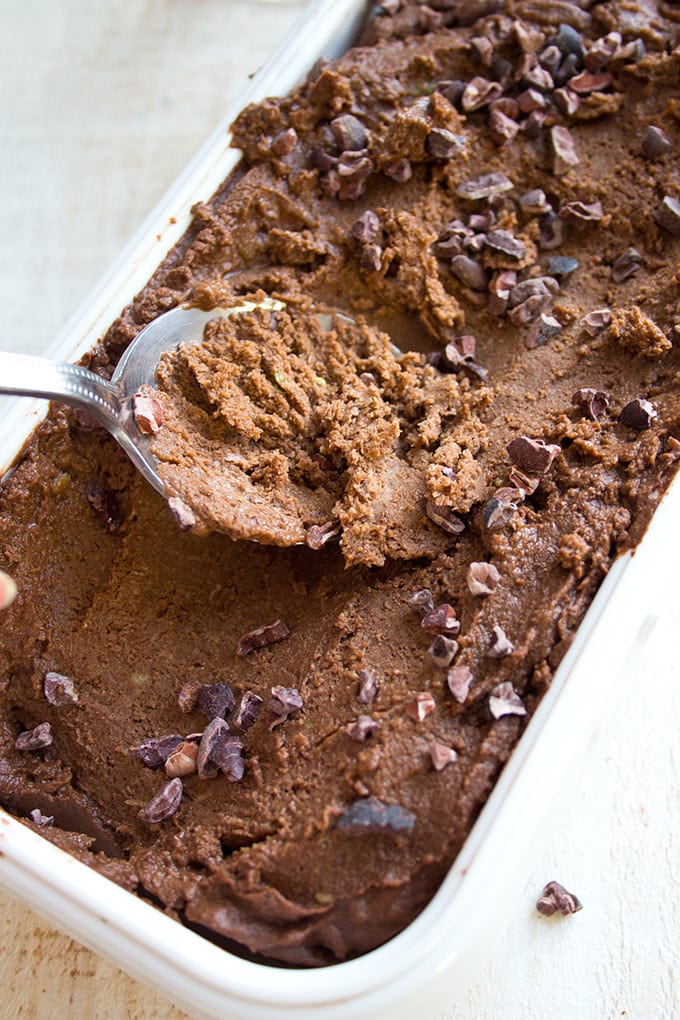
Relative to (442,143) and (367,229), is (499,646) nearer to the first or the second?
(367,229)

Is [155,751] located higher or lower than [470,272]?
lower

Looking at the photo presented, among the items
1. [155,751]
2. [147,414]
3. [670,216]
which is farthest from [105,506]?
[670,216]

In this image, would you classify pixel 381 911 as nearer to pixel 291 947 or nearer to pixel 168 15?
pixel 291 947

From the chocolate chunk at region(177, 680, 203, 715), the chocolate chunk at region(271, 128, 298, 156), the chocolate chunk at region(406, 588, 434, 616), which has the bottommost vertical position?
the chocolate chunk at region(177, 680, 203, 715)

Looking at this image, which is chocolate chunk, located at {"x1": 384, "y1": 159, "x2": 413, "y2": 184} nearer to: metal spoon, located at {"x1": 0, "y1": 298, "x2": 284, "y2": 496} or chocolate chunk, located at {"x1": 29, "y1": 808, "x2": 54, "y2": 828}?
metal spoon, located at {"x1": 0, "y1": 298, "x2": 284, "y2": 496}

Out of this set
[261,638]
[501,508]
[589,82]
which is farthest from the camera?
[589,82]

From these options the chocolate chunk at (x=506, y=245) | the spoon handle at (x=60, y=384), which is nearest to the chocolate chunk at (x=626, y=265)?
the chocolate chunk at (x=506, y=245)

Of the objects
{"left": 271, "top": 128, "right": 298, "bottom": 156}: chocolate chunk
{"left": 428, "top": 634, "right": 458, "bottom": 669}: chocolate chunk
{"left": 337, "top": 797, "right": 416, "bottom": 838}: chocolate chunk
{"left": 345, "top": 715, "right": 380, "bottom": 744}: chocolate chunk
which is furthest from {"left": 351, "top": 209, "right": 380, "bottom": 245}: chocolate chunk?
{"left": 337, "top": 797, "right": 416, "bottom": 838}: chocolate chunk
